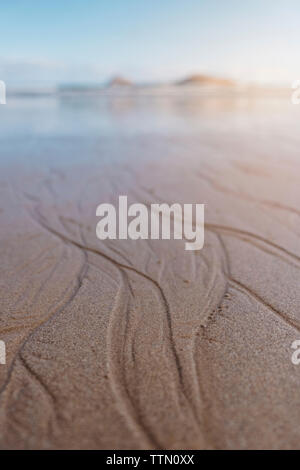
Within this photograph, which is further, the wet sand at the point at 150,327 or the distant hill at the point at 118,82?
the distant hill at the point at 118,82

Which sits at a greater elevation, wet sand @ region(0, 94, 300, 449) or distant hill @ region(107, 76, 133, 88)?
distant hill @ region(107, 76, 133, 88)

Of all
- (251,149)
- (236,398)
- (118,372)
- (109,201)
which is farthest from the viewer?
(251,149)

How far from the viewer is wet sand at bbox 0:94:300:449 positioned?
1.77 m

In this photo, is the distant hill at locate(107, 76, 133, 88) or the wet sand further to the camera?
Answer: the distant hill at locate(107, 76, 133, 88)

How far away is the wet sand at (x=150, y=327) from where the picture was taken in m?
1.77

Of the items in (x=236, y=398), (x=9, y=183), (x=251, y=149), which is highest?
(x=251, y=149)

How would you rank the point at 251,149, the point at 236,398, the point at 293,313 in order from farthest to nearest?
the point at 251,149 → the point at 293,313 → the point at 236,398

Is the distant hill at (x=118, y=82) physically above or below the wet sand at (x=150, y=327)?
above

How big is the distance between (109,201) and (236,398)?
351cm

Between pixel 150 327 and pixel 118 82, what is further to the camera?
pixel 118 82

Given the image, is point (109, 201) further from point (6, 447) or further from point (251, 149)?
point (251, 149)

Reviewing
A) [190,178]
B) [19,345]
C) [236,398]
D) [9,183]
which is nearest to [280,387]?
[236,398]

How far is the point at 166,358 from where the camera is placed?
218 centimetres

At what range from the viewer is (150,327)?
8.02 feet
